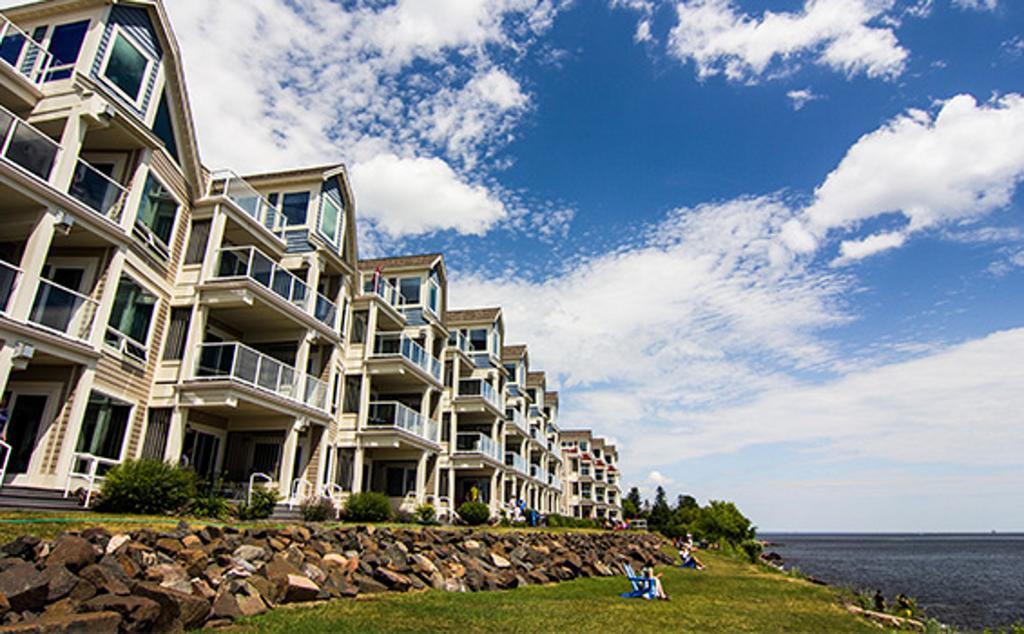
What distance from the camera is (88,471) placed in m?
14.9

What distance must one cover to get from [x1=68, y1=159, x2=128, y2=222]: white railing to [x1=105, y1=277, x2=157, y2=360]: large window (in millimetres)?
2016

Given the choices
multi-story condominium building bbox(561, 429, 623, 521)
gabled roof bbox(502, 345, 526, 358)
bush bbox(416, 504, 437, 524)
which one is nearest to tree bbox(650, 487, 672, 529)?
multi-story condominium building bbox(561, 429, 623, 521)

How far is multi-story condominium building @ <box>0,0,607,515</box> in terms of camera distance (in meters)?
14.2

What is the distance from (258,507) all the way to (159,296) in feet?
23.3

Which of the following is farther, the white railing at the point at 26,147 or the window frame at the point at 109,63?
the window frame at the point at 109,63

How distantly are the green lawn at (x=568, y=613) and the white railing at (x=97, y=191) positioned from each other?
464 inches

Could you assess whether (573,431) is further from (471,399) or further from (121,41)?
(121,41)

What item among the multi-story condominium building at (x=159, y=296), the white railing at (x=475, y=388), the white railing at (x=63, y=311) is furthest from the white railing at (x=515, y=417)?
the white railing at (x=63, y=311)

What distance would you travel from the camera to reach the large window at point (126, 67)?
53.2ft

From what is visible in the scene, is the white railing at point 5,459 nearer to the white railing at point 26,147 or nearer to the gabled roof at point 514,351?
the white railing at point 26,147

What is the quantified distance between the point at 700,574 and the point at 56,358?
74.3 feet

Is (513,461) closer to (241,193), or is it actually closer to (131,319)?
(241,193)

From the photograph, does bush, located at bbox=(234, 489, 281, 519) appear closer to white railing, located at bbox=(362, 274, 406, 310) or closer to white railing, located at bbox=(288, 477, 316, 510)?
white railing, located at bbox=(288, 477, 316, 510)

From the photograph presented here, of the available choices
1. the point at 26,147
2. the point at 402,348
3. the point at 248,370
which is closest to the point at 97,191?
the point at 26,147
